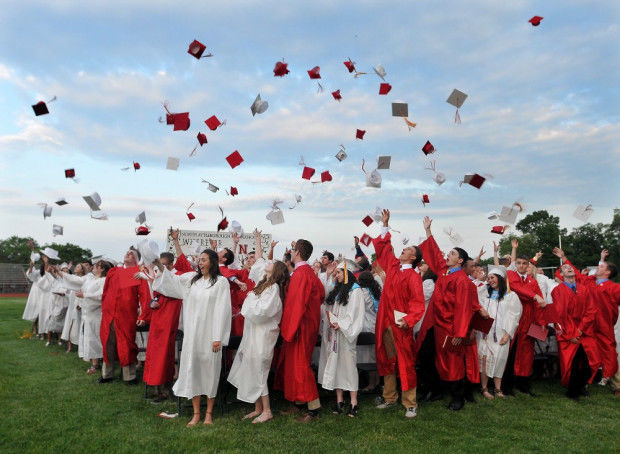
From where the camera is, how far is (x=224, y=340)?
6.36m

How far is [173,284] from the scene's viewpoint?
6824 millimetres

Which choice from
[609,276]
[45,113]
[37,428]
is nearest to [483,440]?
[609,276]

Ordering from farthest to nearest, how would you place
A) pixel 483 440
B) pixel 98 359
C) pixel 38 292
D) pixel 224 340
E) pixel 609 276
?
pixel 38 292 → pixel 98 359 → pixel 609 276 → pixel 224 340 → pixel 483 440

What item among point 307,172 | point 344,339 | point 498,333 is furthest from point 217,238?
point 498,333

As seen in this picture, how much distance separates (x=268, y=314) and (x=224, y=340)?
64 cm

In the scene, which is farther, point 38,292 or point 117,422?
point 38,292

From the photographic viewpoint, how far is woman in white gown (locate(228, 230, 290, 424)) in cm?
647

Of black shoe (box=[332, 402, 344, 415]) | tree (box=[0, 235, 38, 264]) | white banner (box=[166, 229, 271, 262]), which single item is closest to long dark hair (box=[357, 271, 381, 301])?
black shoe (box=[332, 402, 344, 415])

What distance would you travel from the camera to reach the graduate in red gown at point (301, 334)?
21.5 feet

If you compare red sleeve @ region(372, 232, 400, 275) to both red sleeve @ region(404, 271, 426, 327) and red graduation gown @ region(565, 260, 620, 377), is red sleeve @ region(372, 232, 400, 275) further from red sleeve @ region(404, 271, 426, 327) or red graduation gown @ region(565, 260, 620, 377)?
red graduation gown @ region(565, 260, 620, 377)

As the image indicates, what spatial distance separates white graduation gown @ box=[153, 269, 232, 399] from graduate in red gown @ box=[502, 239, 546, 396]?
476cm

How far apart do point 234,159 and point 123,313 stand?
3.62m

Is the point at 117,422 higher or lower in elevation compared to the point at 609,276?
lower

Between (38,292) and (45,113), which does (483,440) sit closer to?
(45,113)
